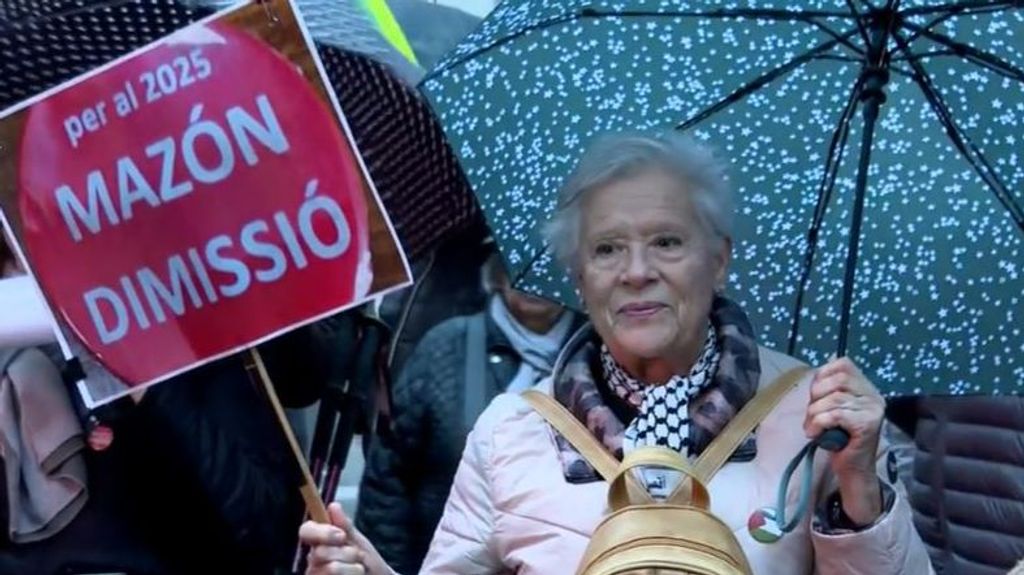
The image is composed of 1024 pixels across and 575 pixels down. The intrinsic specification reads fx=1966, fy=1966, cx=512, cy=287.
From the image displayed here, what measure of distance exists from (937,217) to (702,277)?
1.57 ft

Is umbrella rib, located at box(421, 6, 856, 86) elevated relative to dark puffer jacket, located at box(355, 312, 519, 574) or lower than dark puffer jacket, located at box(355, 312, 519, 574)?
elevated

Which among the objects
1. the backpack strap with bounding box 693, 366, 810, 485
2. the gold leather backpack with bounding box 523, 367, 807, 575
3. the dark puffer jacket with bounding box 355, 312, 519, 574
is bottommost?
the gold leather backpack with bounding box 523, 367, 807, 575

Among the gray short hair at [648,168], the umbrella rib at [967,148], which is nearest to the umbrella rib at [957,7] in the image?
the umbrella rib at [967,148]

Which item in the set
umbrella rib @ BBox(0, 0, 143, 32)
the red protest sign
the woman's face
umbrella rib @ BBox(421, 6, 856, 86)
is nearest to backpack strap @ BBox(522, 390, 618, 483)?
the woman's face

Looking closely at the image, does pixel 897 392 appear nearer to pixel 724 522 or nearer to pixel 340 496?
pixel 724 522


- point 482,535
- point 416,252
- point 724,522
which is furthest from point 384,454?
point 724,522

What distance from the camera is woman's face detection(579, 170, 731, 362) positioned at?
289 cm

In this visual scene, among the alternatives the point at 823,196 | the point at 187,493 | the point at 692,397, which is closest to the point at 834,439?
the point at 692,397

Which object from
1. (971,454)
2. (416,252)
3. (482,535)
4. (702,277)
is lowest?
(971,454)

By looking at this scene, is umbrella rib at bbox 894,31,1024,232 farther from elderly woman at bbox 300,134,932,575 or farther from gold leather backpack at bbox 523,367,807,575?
gold leather backpack at bbox 523,367,807,575

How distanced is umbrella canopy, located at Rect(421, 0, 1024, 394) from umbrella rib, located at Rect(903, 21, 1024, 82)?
0.02m

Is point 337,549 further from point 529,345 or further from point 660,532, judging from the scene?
point 529,345

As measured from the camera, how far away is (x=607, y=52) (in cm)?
322

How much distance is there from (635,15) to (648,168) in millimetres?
355
